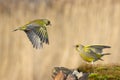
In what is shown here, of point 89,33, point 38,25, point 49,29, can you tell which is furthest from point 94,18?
point 38,25

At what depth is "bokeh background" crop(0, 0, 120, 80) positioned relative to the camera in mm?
1854

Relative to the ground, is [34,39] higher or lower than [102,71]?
higher

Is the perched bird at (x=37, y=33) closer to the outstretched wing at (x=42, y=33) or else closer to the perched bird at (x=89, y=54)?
the outstretched wing at (x=42, y=33)

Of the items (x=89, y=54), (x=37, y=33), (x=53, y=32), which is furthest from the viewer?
(x=53, y=32)

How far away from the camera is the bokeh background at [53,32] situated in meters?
1.85

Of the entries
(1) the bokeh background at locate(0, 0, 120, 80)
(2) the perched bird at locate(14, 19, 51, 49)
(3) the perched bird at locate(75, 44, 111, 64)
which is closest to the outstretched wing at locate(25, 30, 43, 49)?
(2) the perched bird at locate(14, 19, 51, 49)

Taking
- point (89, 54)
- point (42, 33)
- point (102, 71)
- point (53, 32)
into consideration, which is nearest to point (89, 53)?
point (89, 54)

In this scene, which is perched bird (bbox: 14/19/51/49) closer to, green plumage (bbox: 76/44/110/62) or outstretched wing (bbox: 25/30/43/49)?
outstretched wing (bbox: 25/30/43/49)

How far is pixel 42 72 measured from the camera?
1849mm

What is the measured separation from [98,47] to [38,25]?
0.90ft

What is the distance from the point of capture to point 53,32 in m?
1.88

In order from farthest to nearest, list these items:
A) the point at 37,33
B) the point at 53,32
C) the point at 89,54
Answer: the point at 53,32, the point at 89,54, the point at 37,33

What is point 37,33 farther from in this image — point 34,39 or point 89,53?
point 89,53

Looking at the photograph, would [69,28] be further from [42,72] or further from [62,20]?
[42,72]
